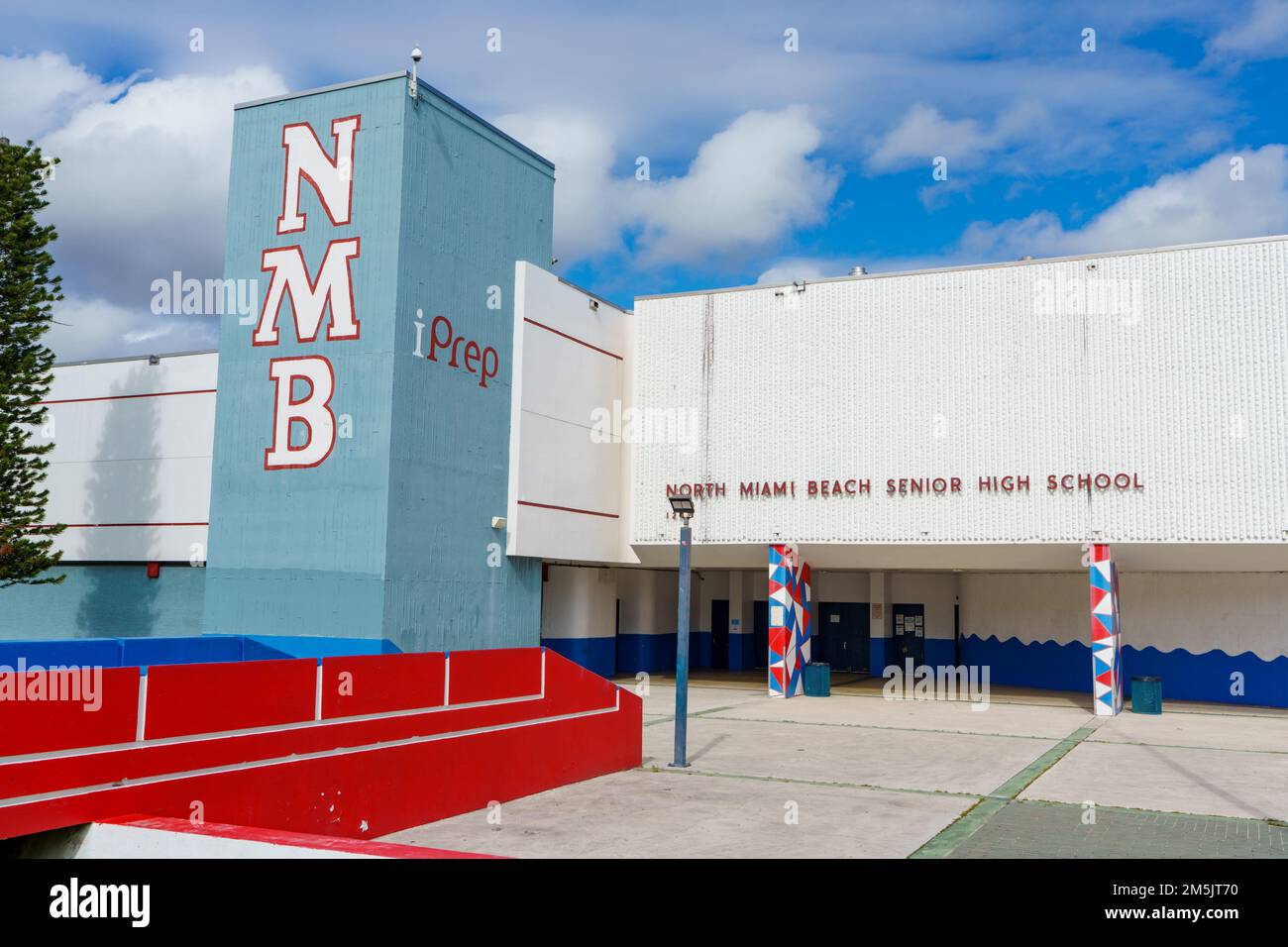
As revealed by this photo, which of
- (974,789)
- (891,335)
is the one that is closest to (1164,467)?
(891,335)

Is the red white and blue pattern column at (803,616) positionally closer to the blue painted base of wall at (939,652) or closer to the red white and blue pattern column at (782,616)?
the red white and blue pattern column at (782,616)

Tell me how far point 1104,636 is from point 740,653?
50.7ft

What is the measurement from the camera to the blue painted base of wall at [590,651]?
30.8 meters

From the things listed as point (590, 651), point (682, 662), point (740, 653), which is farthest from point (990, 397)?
point (740, 653)

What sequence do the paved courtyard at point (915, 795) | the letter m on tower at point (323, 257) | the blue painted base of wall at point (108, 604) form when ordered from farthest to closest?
the blue painted base of wall at point (108, 604) < the letter m on tower at point (323, 257) < the paved courtyard at point (915, 795)

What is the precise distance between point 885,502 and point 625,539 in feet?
24.1

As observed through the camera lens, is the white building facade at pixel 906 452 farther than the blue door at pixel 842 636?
No

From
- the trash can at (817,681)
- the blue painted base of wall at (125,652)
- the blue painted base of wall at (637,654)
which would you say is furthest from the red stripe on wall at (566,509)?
the blue painted base of wall at (125,652)

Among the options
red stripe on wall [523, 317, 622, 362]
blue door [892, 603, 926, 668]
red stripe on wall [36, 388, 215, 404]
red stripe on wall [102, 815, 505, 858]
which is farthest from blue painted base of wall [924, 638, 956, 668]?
red stripe on wall [102, 815, 505, 858]

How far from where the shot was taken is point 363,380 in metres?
22.7

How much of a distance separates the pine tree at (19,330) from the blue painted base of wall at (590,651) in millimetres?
13088

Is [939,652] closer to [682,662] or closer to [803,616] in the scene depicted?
[803,616]
